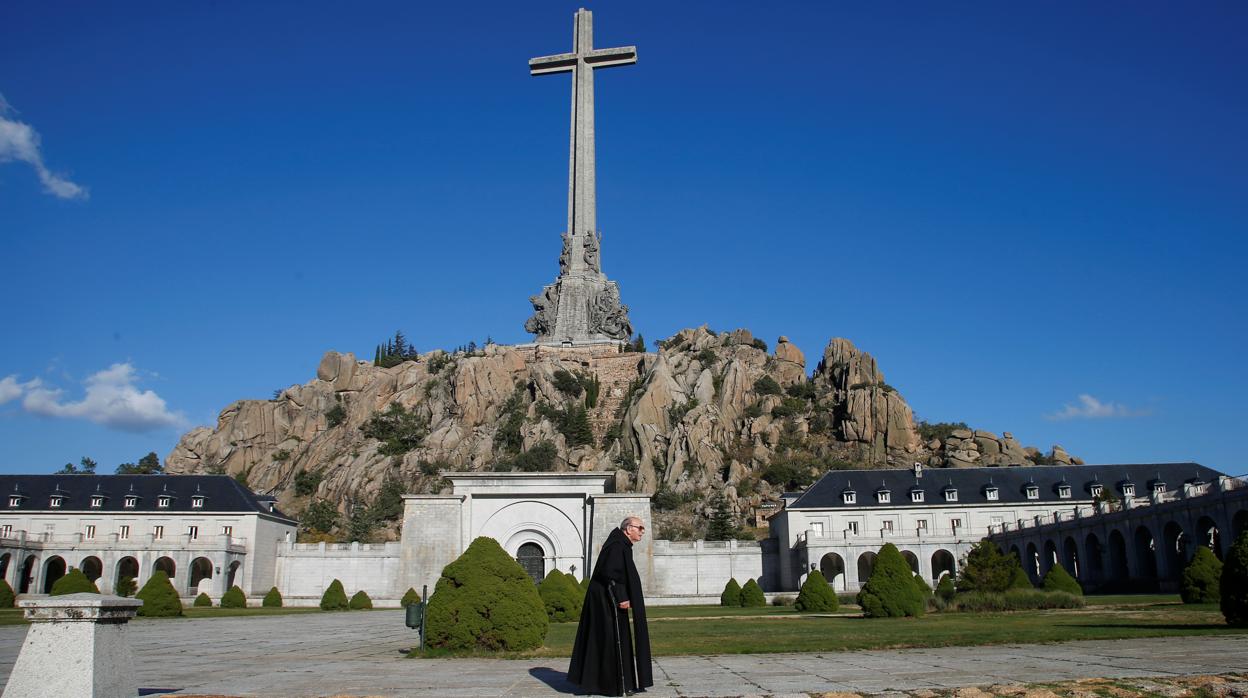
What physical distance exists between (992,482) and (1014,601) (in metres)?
31.9

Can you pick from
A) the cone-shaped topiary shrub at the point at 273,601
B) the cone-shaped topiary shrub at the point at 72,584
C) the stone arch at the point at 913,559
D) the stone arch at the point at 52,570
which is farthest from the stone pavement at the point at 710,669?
the stone arch at the point at 52,570

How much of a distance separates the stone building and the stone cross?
3863cm

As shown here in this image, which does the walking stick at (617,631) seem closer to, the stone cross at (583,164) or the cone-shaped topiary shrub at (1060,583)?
the cone-shaped topiary shrub at (1060,583)

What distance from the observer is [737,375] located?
82812 millimetres

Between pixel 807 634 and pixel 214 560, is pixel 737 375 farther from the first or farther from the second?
pixel 807 634

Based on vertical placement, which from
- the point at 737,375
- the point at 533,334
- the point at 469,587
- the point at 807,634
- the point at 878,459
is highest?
the point at 533,334

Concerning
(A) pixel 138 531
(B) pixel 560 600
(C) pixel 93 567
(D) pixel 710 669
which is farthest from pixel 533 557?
(D) pixel 710 669

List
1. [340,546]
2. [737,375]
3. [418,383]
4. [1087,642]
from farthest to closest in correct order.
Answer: [418,383] < [737,375] < [340,546] < [1087,642]

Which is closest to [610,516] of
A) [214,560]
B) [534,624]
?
[214,560]

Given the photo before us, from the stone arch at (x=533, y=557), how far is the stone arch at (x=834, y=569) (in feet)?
56.2

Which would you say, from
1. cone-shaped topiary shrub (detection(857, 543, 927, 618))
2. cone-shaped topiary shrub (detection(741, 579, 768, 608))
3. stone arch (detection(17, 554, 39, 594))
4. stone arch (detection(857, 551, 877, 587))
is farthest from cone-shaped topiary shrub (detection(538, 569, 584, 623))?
stone arch (detection(17, 554, 39, 594))

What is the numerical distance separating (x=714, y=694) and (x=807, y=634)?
10.7 meters

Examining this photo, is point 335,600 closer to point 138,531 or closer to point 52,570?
point 138,531

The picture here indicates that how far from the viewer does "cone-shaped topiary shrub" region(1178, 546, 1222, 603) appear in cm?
2766
